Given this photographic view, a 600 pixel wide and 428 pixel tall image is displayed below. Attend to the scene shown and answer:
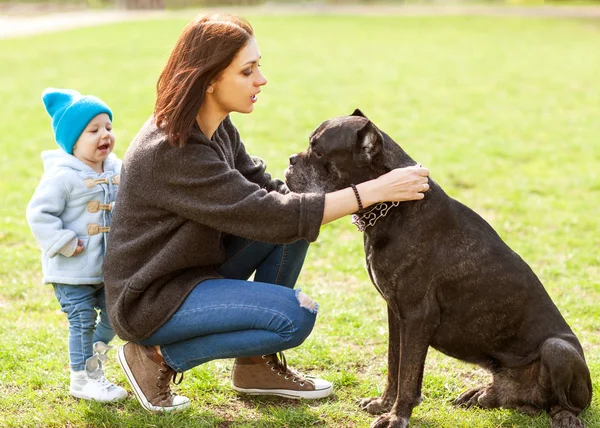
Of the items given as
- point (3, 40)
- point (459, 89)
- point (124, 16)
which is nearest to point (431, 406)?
point (459, 89)

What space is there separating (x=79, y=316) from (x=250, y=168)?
128cm

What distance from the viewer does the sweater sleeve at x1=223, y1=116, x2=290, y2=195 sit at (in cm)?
483

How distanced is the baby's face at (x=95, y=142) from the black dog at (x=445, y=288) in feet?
3.50

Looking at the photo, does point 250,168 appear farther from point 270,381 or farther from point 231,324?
point 270,381

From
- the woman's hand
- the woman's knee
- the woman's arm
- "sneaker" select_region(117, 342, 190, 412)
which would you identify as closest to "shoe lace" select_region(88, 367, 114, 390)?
"sneaker" select_region(117, 342, 190, 412)

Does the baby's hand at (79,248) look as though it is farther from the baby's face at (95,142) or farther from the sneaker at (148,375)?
the sneaker at (148,375)

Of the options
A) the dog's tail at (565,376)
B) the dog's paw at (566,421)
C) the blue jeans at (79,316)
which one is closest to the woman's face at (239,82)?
the blue jeans at (79,316)

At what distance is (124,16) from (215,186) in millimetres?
28647

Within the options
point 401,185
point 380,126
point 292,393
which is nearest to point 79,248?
point 292,393

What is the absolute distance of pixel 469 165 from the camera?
1015 centimetres

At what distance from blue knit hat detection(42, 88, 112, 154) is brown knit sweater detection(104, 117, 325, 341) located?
1.61 ft

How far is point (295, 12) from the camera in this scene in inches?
1273

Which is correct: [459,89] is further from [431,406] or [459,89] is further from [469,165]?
[431,406]

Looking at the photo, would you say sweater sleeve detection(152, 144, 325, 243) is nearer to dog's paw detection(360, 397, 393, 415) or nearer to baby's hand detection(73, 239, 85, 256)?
baby's hand detection(73, 239, 85, 256)
